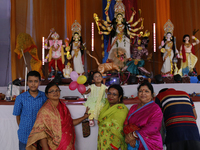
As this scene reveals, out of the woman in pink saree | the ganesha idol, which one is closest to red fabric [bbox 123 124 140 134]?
the woman in pink saree

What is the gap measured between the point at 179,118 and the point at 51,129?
111 cm

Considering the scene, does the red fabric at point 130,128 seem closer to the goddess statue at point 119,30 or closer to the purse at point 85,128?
the purse at point 85,128

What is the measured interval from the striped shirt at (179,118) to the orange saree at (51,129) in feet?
2.96

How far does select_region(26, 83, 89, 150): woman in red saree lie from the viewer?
1581mm

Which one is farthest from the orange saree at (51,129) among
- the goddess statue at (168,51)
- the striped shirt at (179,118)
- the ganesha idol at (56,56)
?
the goddess statue at (168,51)

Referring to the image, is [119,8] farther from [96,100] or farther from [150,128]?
[150,128]

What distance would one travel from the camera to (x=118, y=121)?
5.40 ft

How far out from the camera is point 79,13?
20.7ft

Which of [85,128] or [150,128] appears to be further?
[85,128]

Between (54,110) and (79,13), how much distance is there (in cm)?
525

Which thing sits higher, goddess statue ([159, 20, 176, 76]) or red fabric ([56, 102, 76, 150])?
goddess statue ([159, 20, 176, 76])

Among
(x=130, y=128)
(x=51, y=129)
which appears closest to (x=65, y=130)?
(x=51, y=129)

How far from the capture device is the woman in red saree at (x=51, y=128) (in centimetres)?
158

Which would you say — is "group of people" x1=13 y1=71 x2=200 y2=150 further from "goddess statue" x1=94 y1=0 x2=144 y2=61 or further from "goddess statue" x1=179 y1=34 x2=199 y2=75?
"goddess statue" x1=179 y1=34 x2=199 y2=75
